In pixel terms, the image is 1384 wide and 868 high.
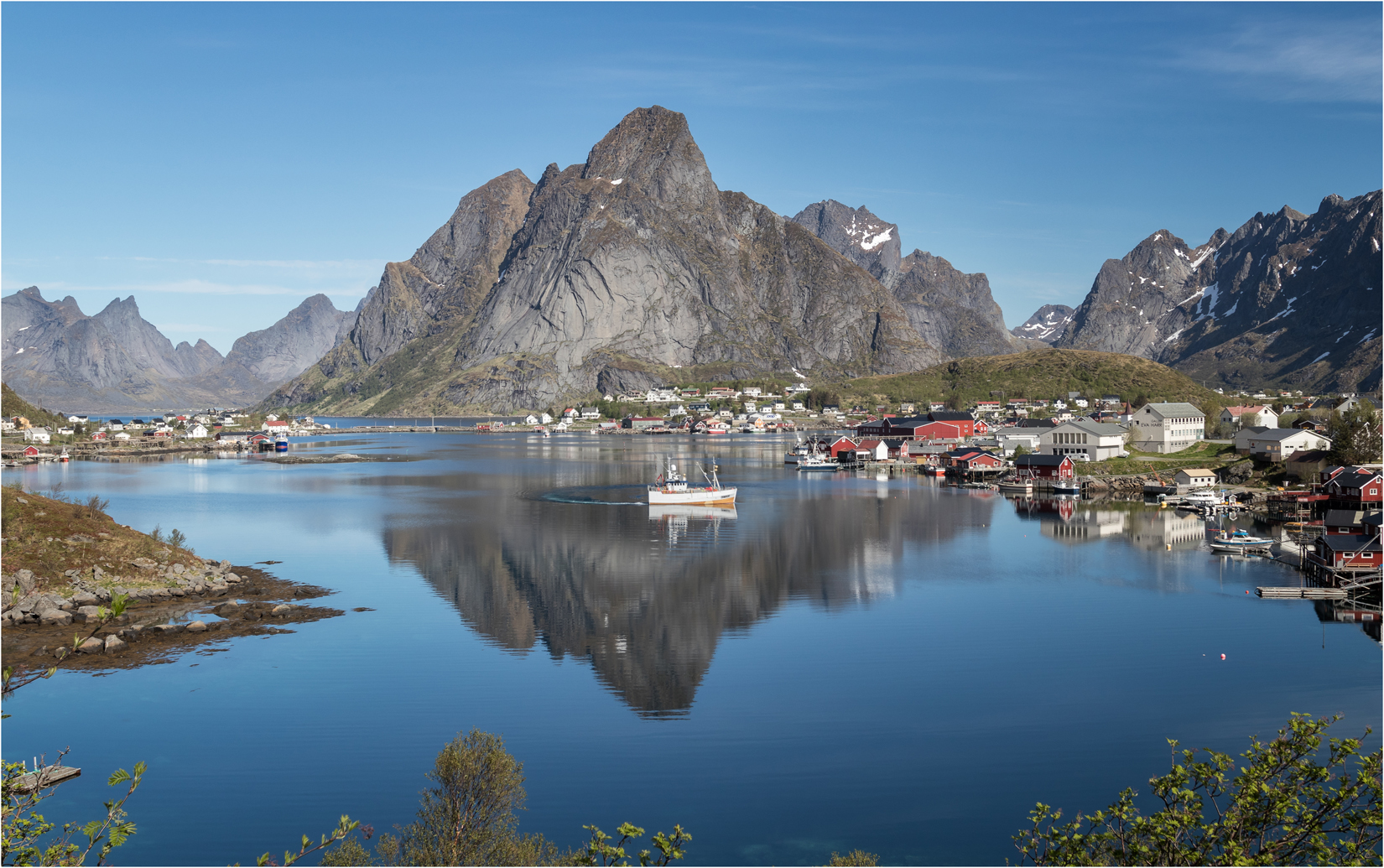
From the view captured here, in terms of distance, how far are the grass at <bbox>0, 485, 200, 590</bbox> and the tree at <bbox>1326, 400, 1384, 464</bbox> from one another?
62757 millimetres

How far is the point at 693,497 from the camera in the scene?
6309 cm

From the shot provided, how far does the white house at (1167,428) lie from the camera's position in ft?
279

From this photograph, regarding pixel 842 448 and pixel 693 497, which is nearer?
pixel 693 497

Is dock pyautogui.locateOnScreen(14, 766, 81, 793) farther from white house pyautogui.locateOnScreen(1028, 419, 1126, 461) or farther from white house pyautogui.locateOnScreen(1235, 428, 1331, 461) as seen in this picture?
white house pyautogui.locateOnScreen(1028, 419, 1126, 461)

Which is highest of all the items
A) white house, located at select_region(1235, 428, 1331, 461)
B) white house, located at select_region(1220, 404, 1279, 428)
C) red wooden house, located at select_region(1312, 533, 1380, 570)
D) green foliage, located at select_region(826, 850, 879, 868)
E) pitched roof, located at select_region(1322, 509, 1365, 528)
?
white house, located at select_region(1220, 404, 1279, 428)

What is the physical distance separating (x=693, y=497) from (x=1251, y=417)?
6196 centimetres

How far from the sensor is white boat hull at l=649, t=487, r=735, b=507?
207 feet

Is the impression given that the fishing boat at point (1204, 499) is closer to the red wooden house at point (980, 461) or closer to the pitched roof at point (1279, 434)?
the pitched roof at point (1279, 434)

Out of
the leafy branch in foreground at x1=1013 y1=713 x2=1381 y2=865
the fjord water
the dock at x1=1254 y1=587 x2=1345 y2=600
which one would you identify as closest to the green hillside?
the dock at x1=1254 y1=587 x2=1345 y2=600

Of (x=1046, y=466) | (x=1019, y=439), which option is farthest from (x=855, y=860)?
(x=1019, y=439)

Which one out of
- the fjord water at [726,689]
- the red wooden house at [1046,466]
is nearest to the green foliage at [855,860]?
the fjord water at [726,689]

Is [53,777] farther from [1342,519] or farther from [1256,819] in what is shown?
[1342,519]

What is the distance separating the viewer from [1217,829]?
10.4 meters

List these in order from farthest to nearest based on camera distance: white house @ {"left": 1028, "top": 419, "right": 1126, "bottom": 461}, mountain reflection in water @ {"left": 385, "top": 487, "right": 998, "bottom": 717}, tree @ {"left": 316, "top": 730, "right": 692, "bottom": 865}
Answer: white house @ {"left": 1028, "top": 419, "right": 1126, "bottom": 461}
mountain reflection in water @ {"left": 385, "top": 487, "right": 998, "bottom": 717}
tree @ {"left": 316, "top": 730, "right": 692, "bottom": 865}
